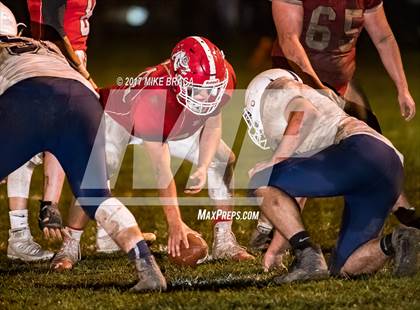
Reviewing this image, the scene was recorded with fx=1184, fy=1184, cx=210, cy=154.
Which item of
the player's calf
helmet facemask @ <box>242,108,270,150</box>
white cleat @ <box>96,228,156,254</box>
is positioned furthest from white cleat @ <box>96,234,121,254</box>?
the player's calf

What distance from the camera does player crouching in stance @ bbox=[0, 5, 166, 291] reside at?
5.54 meters

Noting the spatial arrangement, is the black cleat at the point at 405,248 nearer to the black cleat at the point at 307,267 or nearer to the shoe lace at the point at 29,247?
the black cleat at the point at 307,267

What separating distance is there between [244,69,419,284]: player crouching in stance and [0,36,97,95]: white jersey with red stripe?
93 cm

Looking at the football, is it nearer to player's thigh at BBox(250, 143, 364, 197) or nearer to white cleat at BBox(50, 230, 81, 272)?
white cleat at BBox(50, 230, 81, 272)

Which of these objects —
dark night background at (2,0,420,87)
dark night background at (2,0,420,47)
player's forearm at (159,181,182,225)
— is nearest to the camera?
player's forearm at (159,181,182,225)

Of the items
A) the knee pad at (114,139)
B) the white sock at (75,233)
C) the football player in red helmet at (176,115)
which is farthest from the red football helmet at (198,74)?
the white sock at (75,233)

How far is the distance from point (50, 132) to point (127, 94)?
3.14 feet

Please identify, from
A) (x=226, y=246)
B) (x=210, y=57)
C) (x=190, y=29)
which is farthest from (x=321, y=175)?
(x=190, y=29)

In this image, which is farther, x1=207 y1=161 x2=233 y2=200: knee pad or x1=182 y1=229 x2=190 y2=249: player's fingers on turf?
x1=207 y1=161 x2=233 y2=200: knee pad

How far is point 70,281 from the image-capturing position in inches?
240

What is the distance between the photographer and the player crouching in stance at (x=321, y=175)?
5.65 metres

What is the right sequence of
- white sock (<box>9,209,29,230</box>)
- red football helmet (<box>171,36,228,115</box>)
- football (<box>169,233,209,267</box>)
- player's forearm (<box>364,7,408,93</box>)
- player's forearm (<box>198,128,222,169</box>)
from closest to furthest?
red football helmet (<box>171,36,228,115</box>) → football (<box>169,233,209,267</box>) → player's forearm (<box>198,128,222,169</box>) → white sock (<box>9,209,29,230</box>) → player's forearm (<box>364,7,408,93</box>)

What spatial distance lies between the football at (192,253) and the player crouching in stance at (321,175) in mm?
475

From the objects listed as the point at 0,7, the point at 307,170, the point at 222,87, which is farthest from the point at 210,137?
the point at 0,7
